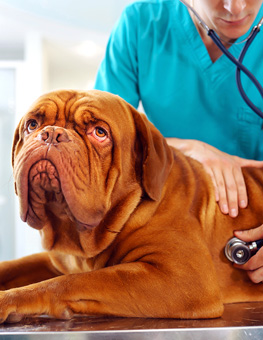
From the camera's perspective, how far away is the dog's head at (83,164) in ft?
2.49

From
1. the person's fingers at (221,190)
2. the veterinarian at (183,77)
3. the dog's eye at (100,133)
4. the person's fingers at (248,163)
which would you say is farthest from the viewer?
the veterinarian at (183,77)

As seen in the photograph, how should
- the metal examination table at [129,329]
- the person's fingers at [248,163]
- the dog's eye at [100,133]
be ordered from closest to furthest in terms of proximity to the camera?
the metal examination table at [129,329] → the dog's eye at [100,133] → the person's fingers at [248,163]

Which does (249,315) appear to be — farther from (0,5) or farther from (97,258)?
(0,5)

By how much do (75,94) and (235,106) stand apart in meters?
0.55

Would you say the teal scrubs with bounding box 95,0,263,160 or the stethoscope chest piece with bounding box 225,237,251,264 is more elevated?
the teal scrubs with bounding box 95,0,263,160

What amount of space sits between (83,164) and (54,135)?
73 millimetres

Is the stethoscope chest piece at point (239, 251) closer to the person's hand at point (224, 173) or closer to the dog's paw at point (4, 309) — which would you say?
the person's hand at point (224, 173)

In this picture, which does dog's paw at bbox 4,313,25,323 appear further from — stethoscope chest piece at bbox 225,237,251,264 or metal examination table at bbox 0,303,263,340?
stethoscope chest piece at bbox 225,237,251,264

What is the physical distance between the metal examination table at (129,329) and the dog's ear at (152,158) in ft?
0.89

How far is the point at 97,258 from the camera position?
2.96 ft

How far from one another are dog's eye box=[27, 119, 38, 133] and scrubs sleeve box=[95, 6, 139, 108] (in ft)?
1.69

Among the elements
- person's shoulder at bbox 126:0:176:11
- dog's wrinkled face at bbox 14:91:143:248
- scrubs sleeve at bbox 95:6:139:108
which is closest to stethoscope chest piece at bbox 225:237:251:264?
dog's wrinkled face at bbox 14:91:143:248

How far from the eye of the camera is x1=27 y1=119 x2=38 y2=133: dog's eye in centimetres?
87

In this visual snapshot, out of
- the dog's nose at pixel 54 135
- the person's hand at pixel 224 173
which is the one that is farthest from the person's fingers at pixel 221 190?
the dog's nose at pixel 54 135
